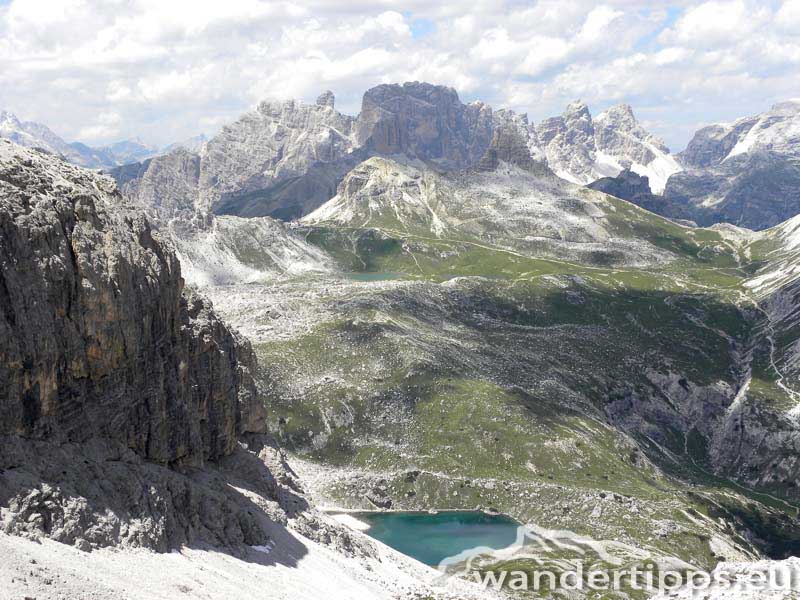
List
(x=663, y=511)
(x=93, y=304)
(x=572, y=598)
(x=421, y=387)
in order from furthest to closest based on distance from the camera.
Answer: (x=421, y=387) → (x=663, y=511) → (x=572, y=598) → (x=93, y=304)

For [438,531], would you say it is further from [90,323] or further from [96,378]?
[90,323]

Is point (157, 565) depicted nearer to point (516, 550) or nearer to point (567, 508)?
point (516, 550)

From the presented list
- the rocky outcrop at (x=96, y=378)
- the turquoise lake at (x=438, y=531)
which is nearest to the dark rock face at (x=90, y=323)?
the rocky outcrop at (x=96, y=378)

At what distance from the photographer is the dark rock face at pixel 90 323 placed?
5266 centimetres

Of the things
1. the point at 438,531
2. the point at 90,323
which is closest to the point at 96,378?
the point at 90,323

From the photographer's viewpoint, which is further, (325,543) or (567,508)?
(567,508)

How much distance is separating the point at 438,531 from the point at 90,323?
317 feet

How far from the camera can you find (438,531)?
135625 mm

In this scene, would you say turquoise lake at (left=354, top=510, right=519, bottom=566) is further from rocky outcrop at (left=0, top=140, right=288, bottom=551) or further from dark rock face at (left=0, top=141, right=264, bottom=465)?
dark rock face at (left=0, top=141, right=264, bottom=465)

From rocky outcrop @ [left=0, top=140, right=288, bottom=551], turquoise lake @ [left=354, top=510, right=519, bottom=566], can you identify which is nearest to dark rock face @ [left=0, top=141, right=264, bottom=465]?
rocky outcrop @ [left=0, top=140, right=288, bottom=551]

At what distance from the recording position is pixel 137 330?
64875mm

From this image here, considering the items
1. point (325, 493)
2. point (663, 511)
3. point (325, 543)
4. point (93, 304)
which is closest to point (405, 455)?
point (325, 493)

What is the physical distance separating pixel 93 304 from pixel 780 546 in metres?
153

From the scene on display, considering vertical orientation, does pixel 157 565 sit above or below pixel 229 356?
below
